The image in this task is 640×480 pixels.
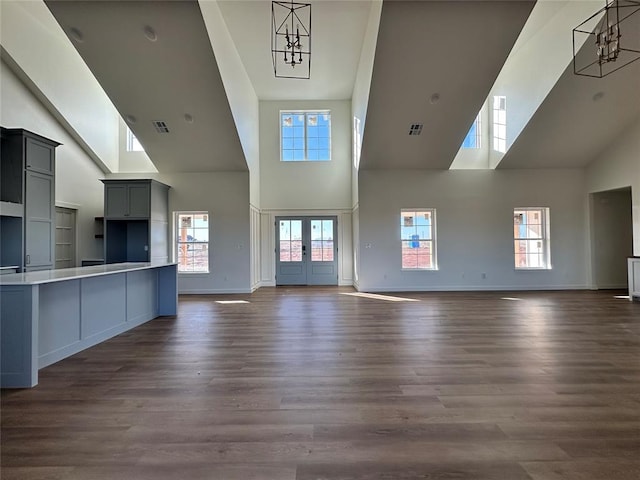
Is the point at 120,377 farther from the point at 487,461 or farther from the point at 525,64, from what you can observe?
the point at 525,64

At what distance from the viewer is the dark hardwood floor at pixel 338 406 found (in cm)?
184

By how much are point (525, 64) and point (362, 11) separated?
12.5 feet

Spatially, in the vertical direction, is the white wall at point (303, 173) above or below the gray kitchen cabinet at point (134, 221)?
above

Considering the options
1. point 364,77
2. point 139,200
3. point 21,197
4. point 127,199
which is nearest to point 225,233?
point 139,200

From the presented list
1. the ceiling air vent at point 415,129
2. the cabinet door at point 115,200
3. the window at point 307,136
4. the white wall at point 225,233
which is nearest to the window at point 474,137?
the ceiling air vent at point 415,129

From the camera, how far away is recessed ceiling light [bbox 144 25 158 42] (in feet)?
17.8

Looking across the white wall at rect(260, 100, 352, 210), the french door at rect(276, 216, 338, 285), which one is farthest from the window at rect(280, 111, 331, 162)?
the french door at rect(276, 216, 338, 285)

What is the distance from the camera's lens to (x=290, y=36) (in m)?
6.50

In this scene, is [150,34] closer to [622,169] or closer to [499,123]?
[499,123]

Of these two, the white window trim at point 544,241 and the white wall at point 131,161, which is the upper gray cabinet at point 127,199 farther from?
the white window trim at point 544,241

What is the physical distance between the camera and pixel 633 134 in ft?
23.8

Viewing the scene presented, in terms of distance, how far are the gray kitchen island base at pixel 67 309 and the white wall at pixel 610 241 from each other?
30.5ft

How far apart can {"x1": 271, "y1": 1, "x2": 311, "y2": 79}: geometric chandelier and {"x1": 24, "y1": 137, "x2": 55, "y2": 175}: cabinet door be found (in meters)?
3.99

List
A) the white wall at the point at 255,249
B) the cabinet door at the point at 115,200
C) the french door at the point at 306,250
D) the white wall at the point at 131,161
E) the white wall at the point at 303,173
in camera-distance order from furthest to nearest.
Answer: the french door at the point at 306,250, the white wall at the point at 303,173, the white wall at the point at 131,161, the white wall at the point at 255,249, the cabinet door at the point at 115,200
